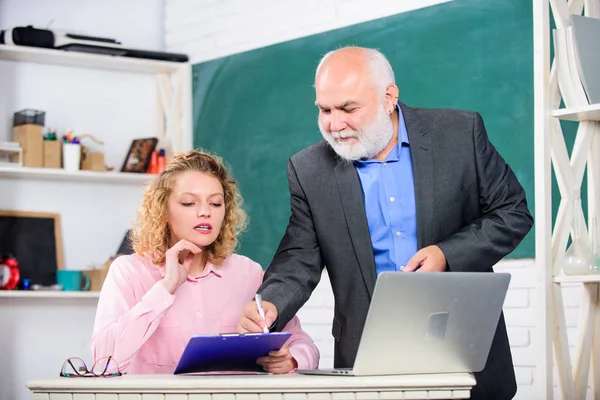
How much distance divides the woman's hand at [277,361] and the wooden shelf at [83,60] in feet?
9.56

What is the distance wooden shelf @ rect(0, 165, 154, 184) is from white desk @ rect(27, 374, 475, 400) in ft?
9.42

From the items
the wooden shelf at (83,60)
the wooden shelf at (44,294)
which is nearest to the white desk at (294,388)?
the wooden shelf at (44,294)

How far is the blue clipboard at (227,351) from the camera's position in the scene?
1.78 m

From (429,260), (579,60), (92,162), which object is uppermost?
(579,60)

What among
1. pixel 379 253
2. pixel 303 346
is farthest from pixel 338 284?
pixel 303 346

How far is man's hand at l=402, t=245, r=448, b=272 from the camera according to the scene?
84.1 inches

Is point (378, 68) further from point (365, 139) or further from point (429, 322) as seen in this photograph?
point (429, 322)

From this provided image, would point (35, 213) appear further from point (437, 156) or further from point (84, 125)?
point (437, 156)

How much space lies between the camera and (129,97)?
4.93 meters

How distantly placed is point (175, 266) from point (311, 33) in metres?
2.32

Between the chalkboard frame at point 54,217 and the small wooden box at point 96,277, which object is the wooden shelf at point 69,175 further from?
the small wooden box at point 96,277

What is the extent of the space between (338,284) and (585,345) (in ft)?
3.13

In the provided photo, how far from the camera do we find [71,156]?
454 cm

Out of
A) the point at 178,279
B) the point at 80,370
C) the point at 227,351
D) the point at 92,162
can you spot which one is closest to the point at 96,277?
the point at 92,162
